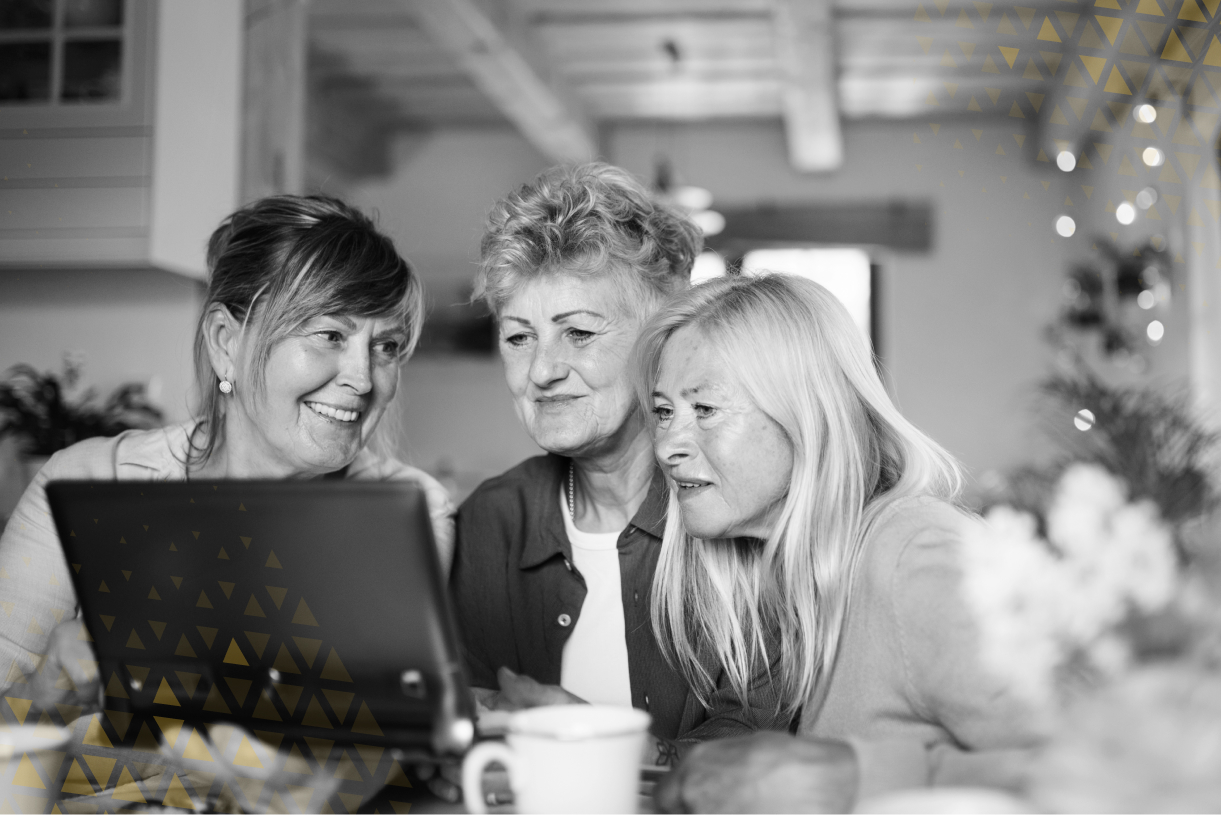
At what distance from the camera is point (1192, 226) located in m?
4.04

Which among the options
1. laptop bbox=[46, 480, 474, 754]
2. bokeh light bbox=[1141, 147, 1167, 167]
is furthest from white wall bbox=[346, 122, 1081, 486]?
laptop bbox=[46, 480, 474, 754]

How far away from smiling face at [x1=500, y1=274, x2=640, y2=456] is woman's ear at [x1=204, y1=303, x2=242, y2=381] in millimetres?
374

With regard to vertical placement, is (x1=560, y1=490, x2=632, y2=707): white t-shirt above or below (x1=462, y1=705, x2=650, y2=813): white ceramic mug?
below

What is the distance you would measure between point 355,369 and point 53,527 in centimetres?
41

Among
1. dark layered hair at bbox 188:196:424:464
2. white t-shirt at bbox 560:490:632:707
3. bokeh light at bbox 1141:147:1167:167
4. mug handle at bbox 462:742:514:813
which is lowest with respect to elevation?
white t-shirt at bbox 560:490:632:707

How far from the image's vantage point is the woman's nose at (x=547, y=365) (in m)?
1.44

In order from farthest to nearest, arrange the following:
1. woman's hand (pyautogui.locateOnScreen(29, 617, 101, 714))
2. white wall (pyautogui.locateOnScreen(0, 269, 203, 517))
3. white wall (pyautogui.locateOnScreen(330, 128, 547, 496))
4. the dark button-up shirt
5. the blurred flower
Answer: white wall (pyautogui.locateOnScreen(330, 128, 547, 496)) < white wall (pyautogui.locateOnScreen(0, 269, 203, 517)) < the dark button-up shirt < woman's hand (pyautogui.locateOnScreen(29, 617, 101, 714)) < the blurred flower

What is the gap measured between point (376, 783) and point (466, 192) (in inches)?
269

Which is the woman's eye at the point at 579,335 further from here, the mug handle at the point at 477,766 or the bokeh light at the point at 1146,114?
the bokeh light at the point at 1146,114

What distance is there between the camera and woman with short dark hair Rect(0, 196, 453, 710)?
1381mm

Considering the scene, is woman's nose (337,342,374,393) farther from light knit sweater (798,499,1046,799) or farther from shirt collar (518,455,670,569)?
light knit sweater (798,499,1046,799)

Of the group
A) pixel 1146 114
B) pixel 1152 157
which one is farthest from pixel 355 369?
pixel 1152 157

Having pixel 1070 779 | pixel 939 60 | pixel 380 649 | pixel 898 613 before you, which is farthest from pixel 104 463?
pixel 939 60
